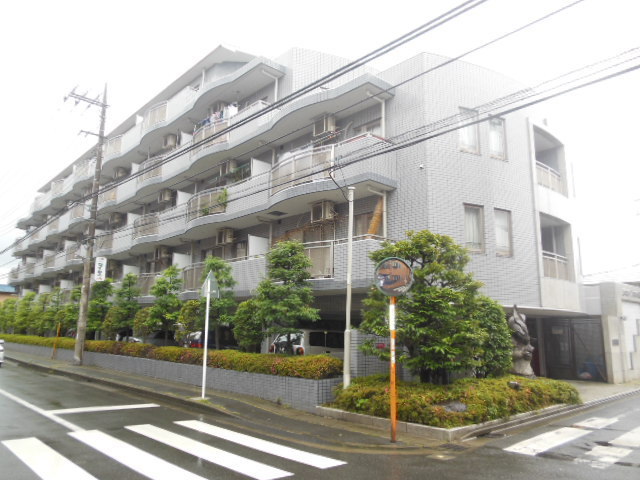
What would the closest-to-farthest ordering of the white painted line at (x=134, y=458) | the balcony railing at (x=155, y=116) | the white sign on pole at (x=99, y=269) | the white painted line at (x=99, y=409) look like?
the white painted line at (x=134, y=458) < the white painted line at (x=99, y=409) < the white sign on pole at (x=99, y=269) < the balcony railing at (x=155, y=116)

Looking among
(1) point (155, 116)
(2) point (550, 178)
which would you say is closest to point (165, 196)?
(1) point (155, 116)

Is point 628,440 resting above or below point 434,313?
below

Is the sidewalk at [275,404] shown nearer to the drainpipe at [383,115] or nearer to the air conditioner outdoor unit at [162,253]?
the air conditioner outdoor unit at [162,253]

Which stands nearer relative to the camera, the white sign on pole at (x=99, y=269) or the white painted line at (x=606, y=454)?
the white painted line at (x=606, y=454)

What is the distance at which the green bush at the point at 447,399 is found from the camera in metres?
8.30

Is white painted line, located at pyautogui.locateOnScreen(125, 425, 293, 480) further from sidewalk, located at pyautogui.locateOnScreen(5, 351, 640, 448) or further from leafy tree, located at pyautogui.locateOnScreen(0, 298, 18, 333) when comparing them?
leafy tree, located at pyautogui.locateOnScreen(0, 298, 18, 333)

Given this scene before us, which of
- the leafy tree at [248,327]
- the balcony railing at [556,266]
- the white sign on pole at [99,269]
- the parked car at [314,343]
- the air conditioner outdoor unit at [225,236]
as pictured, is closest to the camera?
the leafy tree at [248,327]

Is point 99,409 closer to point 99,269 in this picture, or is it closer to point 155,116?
point 99,269

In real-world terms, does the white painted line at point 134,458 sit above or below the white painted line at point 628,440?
above

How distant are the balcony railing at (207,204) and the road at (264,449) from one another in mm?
9159

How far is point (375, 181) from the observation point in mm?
12945

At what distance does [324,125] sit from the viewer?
51.0 ft

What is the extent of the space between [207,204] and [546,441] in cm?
1452

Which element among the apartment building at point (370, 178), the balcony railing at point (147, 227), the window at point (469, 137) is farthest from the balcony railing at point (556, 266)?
the balcony railing at point (147, 227)
